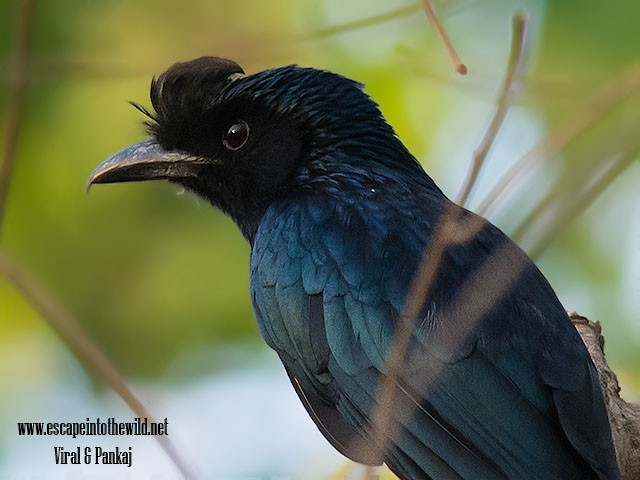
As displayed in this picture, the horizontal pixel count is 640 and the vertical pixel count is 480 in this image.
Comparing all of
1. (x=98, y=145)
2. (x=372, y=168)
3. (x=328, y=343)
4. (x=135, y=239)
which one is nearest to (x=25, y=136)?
(x=98, y=145)

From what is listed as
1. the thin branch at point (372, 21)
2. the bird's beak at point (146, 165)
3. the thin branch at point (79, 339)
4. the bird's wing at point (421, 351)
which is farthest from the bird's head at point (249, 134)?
the thin branch at point (79, 339)

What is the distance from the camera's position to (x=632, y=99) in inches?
123

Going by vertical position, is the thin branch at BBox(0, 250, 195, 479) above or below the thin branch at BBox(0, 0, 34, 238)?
below

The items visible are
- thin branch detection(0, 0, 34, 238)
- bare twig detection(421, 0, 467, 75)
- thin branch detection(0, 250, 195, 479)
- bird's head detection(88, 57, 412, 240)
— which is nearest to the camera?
thin branch detection(0, 0, 34, 238)

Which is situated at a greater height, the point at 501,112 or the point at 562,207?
the point at 501,112

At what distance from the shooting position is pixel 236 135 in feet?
16.4

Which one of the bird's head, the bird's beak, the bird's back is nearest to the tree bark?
the bird's back

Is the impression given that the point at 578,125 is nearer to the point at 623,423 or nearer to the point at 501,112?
the point at 501,112

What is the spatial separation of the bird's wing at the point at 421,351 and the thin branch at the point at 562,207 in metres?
1.37

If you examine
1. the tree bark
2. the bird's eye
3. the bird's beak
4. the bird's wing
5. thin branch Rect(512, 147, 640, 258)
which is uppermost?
thin branch Rect(512, 147, 640, 258)

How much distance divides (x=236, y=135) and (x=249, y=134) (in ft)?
0.21

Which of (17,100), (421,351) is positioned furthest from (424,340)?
(17,100)

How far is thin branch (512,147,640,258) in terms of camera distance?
2.52m

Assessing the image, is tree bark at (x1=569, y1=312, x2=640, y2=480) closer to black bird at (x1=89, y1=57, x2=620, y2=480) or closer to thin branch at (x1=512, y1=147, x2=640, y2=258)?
black bird at (x1=89, y1=57, x2=620, y2=480)
